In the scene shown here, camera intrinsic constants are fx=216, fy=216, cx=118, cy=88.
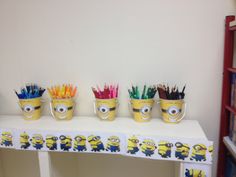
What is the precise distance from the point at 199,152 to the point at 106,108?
0.42 metres

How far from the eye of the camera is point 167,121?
0.96m

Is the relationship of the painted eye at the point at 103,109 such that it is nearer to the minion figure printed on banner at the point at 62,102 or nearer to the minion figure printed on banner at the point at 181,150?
the minion figure printed on banner at the point at 62,102

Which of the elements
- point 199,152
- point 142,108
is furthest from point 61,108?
point 199,152

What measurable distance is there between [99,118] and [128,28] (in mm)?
450

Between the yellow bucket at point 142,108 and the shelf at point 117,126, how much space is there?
3 centimetres

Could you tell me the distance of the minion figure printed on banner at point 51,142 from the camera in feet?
2.94

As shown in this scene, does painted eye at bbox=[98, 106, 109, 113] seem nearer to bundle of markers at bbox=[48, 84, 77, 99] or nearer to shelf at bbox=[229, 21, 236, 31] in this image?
bundle of markers at bbox=[48, 84, 77, 99]

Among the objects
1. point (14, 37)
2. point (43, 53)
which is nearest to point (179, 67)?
point (43, 53)

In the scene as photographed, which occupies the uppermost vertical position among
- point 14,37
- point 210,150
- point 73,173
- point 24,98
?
point 14,37

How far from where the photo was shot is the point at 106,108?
98 centimetres

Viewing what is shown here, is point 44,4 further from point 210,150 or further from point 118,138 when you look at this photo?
point 210,150

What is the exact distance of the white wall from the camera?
3.18 ft

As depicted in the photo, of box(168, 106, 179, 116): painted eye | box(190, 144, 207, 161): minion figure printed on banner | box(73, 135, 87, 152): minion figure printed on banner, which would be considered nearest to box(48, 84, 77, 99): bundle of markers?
box(73, 135, 87, 152): minion figure printed on banner

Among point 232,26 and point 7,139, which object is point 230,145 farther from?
point 7,139
